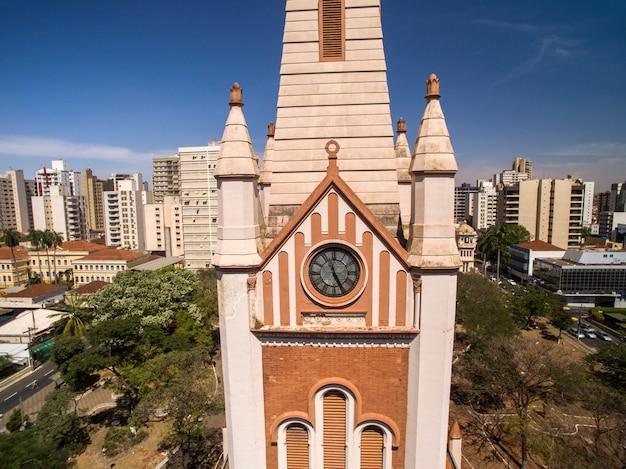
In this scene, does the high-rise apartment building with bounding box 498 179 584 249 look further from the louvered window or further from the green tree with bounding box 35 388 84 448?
the green tree with bounding box 35 388 84 448

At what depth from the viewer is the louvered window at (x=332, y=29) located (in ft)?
35.6

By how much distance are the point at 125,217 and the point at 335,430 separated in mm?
112200

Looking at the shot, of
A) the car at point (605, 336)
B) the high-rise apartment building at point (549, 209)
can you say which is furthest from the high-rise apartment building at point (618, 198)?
the car at point (605, 336)

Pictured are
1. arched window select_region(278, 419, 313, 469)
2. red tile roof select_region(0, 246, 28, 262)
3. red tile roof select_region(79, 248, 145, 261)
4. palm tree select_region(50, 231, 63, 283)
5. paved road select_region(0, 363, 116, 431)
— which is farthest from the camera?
red tile roof select_region(0, 246, 28, 262)

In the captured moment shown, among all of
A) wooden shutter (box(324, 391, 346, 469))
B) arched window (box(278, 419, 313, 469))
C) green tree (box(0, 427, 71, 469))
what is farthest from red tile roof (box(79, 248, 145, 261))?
wooden shutter (box(324, 391, 346, 469))

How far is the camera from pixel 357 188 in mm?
10711

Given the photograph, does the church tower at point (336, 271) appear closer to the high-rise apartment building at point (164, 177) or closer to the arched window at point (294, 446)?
the arched window at point (294, 446)

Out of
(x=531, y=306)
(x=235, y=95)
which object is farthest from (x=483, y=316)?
(x=235, y=95)

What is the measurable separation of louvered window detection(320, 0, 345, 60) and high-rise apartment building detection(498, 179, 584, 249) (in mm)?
98556

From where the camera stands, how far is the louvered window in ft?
35.6

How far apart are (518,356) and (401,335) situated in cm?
2218

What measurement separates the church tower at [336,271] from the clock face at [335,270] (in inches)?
1.2

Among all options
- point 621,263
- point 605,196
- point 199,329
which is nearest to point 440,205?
point 199,329

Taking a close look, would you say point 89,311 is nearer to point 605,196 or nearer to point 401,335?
point 401,335
